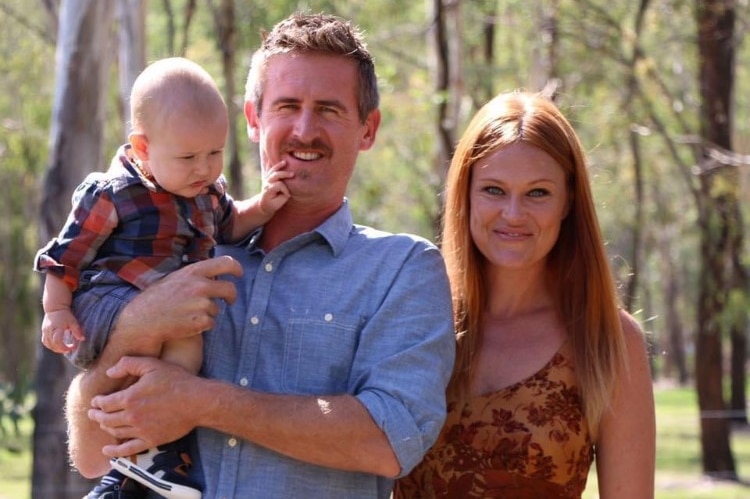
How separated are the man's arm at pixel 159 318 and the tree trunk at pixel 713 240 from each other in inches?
525

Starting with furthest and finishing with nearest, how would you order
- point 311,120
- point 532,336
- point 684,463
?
point 684,463
point 532,336
point 311,120

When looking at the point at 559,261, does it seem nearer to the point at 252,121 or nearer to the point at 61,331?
the point at 252,121

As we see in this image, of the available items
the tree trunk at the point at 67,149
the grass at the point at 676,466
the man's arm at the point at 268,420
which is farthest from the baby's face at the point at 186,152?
the grass at the point at 676,466

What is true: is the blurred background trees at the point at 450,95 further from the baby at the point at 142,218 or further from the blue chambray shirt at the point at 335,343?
the baby at the point at 142,218

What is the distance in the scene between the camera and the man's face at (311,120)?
3.47 metres

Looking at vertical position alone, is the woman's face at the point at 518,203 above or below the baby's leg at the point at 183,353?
above

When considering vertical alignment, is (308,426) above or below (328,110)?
below

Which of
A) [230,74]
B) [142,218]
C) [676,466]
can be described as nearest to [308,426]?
[142,218]

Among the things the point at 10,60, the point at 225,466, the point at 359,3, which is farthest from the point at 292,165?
the point at 10,60

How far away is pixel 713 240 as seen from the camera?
643 inches

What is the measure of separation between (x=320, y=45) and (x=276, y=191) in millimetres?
404

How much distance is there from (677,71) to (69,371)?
829 inches

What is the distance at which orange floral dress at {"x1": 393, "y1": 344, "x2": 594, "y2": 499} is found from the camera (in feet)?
11.7

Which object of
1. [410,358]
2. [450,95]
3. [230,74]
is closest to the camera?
[410,358]
